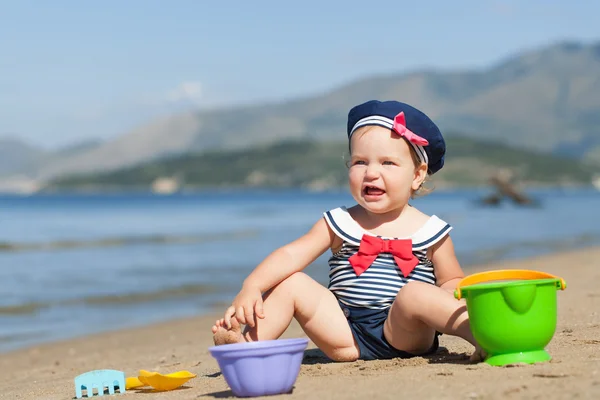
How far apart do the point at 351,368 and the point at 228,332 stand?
575 millimetres

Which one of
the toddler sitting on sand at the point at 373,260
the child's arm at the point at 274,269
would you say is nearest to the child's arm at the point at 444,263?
the toddler sitting on sand at the point at 373,260

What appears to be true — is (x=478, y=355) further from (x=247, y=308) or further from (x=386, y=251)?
(x=247, y=308)

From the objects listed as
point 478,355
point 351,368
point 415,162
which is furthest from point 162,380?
point 415,162

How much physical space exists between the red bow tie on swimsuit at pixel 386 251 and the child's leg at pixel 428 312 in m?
0.20

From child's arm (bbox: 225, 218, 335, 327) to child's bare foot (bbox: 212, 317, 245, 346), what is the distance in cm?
4

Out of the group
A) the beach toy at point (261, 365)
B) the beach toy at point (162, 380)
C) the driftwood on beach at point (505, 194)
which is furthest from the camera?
the driftwood on beach at point (505, 194)

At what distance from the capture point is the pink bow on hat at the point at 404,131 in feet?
13.0

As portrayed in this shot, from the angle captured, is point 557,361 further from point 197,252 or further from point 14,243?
point 14,243

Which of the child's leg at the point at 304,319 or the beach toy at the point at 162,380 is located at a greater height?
the child's leg at the point at 304,319

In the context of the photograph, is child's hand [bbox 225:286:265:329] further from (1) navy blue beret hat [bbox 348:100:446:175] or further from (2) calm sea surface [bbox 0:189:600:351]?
(2) calm sea surface [bbox 0:189:600:351]

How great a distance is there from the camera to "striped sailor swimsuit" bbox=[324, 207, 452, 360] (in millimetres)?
4035

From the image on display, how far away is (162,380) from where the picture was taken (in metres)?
3.87

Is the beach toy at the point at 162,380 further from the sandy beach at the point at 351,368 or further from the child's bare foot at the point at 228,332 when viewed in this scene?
the child's bare foot at the point at 228,332

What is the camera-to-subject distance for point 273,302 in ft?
12.9
